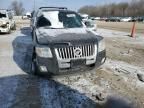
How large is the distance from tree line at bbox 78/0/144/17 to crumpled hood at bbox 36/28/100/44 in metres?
116

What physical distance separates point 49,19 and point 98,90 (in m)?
3.97

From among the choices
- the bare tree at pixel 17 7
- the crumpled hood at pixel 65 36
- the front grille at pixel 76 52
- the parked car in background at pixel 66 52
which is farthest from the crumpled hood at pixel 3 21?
the bare tree at pixel 17 7

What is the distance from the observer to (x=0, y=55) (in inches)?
428

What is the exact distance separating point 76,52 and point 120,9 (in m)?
134

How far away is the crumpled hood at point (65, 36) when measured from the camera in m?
7.28

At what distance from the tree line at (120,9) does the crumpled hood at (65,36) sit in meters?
116

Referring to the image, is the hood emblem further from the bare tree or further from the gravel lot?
the bare tree

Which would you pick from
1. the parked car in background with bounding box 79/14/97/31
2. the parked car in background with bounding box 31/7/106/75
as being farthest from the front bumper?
the parked car in background with bounding box 79/14/97/31

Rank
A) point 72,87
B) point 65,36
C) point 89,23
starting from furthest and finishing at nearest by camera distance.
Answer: point 89,23 < point 65,36 < point 72,87

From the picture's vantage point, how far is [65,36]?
763 cm

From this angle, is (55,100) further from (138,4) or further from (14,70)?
(138,4)

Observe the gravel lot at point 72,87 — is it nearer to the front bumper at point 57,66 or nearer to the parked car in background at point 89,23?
the front bumper at point 57,66

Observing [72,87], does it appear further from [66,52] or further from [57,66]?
[66,52]

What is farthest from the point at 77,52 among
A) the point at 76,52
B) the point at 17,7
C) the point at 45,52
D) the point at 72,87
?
the point at 17,7
